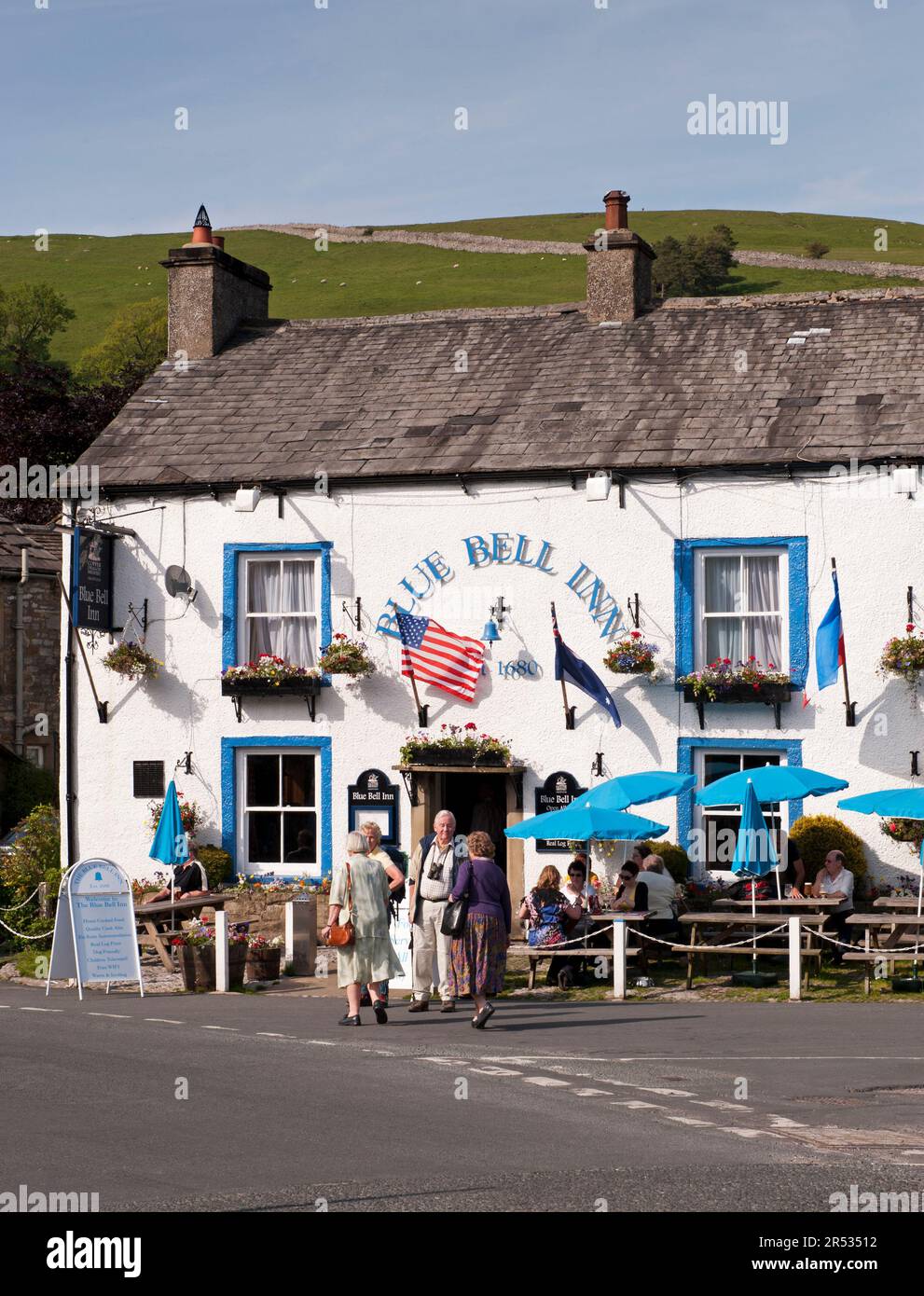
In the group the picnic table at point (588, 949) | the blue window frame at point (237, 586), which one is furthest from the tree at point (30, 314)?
the picnic table at point (588, 949)

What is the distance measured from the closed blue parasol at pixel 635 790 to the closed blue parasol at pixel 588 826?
13 centimetres

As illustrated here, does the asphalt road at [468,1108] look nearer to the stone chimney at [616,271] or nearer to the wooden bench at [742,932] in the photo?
the wooden bench at [742,932]

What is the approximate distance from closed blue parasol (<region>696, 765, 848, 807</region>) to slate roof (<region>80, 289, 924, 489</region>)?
13.4 ft

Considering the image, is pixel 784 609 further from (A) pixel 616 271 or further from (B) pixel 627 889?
(A) pixel 616 271

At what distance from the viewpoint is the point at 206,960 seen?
17.6m

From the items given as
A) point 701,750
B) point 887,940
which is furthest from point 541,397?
point 887,940

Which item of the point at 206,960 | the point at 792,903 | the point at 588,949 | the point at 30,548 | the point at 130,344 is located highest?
the point at 130,344

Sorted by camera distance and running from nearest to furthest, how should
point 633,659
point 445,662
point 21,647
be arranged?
point 633,659 → point 445,662 → point 21,647

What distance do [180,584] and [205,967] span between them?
6.35 m

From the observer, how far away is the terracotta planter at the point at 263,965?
18.2 metres

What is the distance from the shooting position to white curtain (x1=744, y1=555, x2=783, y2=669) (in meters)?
20.3

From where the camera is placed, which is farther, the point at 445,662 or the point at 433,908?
the point at 445,662

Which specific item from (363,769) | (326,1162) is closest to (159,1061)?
(326,1162)

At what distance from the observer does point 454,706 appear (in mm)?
21250
